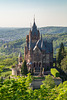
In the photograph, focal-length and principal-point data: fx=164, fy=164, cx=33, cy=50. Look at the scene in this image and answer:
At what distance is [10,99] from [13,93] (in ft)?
2.55

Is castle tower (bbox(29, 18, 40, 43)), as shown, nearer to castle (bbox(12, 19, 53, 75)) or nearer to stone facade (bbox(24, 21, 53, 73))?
stone facade (bbox(24, 21, 53, 73))

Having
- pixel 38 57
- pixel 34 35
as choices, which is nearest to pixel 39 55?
pixel 38 57

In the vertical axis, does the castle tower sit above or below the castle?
above

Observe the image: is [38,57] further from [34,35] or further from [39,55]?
[34,35]

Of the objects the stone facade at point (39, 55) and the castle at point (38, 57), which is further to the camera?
the stone facade at point (39, 55)

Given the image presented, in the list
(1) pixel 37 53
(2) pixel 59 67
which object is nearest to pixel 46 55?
(1) pixel 37 53

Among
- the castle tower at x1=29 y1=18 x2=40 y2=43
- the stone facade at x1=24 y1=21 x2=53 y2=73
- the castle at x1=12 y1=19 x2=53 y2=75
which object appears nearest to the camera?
the castle at x1=12 y1=19 x2=53 y2=75

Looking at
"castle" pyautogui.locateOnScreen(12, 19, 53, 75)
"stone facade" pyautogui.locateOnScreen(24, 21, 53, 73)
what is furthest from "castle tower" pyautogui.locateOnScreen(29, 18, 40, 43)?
"castle" pyautogui.locateOnScreen(12, 19, 53, 75)

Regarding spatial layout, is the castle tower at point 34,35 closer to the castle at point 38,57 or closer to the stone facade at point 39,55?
the stone facade at point 39,55

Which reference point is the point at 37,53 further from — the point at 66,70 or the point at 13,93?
the point at 13,93

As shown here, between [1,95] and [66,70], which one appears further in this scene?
[66,70]

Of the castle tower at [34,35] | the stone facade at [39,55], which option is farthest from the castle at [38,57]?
the castle tower at [34,35]

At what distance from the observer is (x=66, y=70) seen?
46719 millimetres

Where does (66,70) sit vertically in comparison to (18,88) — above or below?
below
